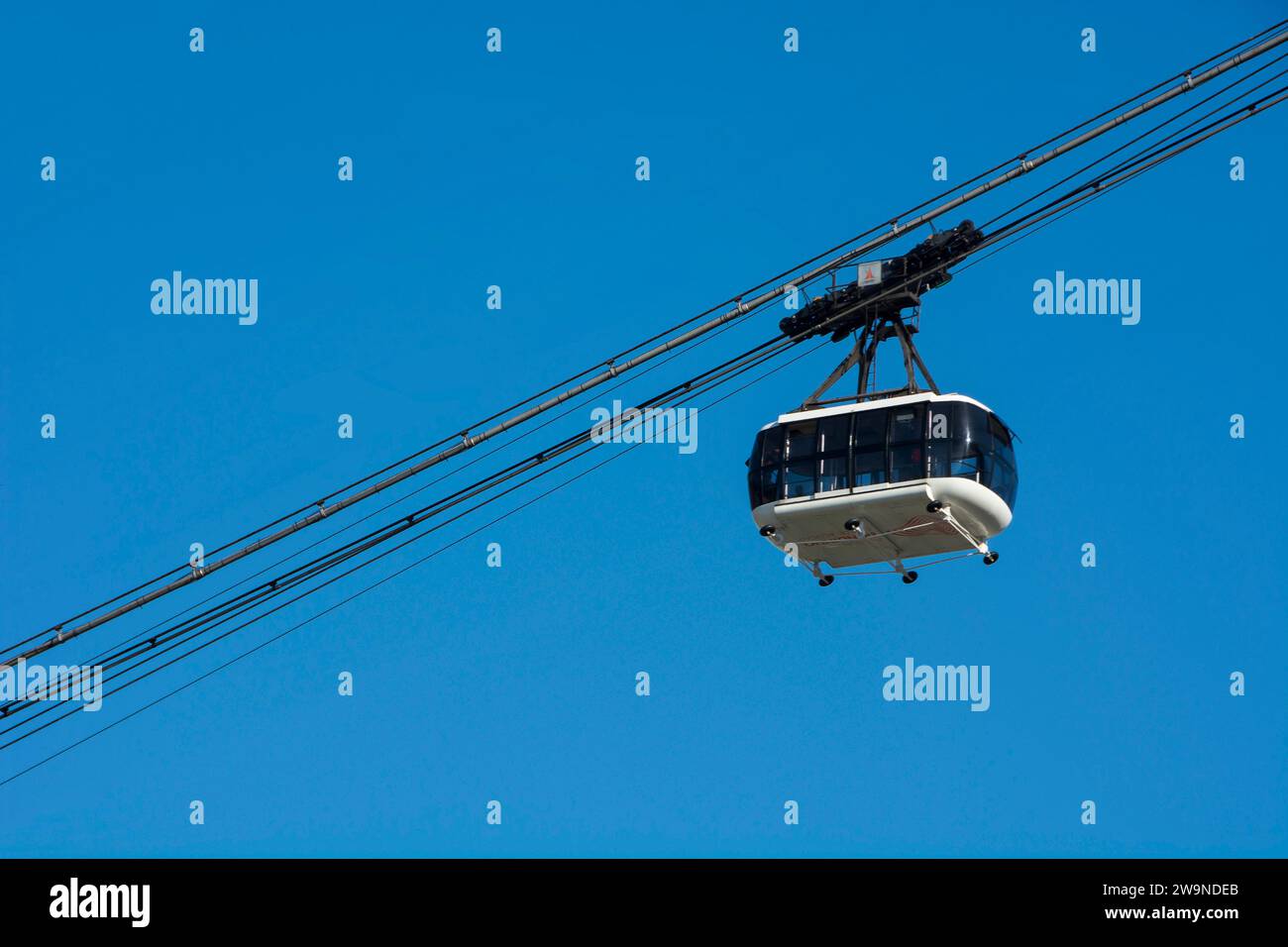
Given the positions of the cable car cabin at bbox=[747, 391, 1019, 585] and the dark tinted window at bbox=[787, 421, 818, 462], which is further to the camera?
the dark tinted window at bbox=[787, 421, 818, 462]

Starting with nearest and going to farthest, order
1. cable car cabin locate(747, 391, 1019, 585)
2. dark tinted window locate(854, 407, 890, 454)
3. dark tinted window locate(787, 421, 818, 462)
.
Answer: cable car cabin locate(747, 391, 1019, 585)
dark tinted window locate(854, 407, 890, 454)
dark tinted window locate(787, 421, 818, 462)

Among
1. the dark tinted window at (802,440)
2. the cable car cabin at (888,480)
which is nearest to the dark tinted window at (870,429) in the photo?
the cable car cabin at (888,480)

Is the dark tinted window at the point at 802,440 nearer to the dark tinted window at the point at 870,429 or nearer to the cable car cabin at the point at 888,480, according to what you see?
the cable car cabin at the point at 888,480

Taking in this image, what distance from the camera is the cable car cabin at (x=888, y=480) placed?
165ft

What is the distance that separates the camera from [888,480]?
50406mm

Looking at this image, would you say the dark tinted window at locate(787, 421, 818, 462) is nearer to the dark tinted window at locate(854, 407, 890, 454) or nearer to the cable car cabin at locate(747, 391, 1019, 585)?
the cable car cabin at locate(747, 391, 1019, 585)

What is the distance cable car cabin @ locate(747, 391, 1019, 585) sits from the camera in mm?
50312

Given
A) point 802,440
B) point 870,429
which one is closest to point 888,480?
point 870,429

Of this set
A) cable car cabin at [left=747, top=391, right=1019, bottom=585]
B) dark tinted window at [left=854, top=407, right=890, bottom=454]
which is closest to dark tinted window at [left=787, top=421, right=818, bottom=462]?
cable car cabin at [left=747, top=391, right=1019, bottom=585]

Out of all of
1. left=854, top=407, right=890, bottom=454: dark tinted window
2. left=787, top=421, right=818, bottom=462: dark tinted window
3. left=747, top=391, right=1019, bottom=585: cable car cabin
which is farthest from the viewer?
left=787, top=421, right=818, bottom=462: dark tinted window

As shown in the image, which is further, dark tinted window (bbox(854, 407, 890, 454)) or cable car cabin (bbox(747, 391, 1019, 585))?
dark tinted window (bbox(854, 407, 890, 454))
